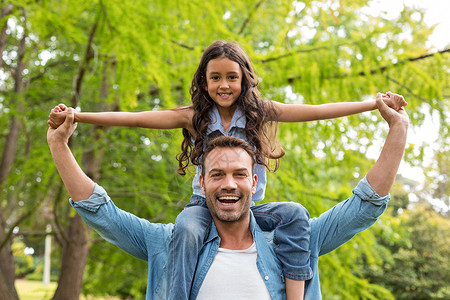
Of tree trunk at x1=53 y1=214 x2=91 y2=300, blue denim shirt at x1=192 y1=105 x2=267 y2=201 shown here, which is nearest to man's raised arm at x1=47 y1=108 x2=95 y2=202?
blue denim shirt at x1=192 y1=105 x2=267 y2=201

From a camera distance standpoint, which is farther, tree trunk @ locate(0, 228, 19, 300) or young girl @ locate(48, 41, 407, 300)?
tree trunk @ locate(0, 228, 19, 300)

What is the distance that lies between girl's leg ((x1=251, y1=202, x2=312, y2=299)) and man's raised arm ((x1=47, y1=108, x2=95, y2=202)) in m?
0.81

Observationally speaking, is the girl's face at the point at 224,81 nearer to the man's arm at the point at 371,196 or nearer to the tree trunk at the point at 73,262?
the man's arm at the point at 371,196

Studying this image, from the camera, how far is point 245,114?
7.81 ft

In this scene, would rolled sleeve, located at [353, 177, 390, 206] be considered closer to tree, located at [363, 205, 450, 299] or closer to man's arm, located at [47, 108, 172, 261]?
man's arm, located at [47, 108, 172, 261]

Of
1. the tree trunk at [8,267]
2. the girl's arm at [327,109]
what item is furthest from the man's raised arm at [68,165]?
the tree trunk at [8,267]

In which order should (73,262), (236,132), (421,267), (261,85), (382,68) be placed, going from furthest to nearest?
(421,267), (73,262), (382,68), (261,85), (236,132)

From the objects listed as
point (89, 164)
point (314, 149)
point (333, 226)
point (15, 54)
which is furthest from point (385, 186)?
point (15, 54)

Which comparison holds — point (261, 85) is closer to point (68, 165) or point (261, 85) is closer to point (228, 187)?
point (228, 187)

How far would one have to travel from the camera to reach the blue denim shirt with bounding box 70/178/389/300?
6.72ft

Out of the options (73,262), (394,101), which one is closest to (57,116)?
(394,101)

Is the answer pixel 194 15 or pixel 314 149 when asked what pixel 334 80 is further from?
pixel 194 15

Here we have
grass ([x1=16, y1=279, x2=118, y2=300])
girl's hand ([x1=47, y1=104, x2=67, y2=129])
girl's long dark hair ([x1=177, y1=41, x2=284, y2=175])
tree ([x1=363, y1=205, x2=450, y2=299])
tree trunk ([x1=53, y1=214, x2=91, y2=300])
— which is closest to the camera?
girl's hand ([x1=47, y1=104, x2=67, y2=129])

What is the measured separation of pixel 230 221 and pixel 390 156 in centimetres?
70
